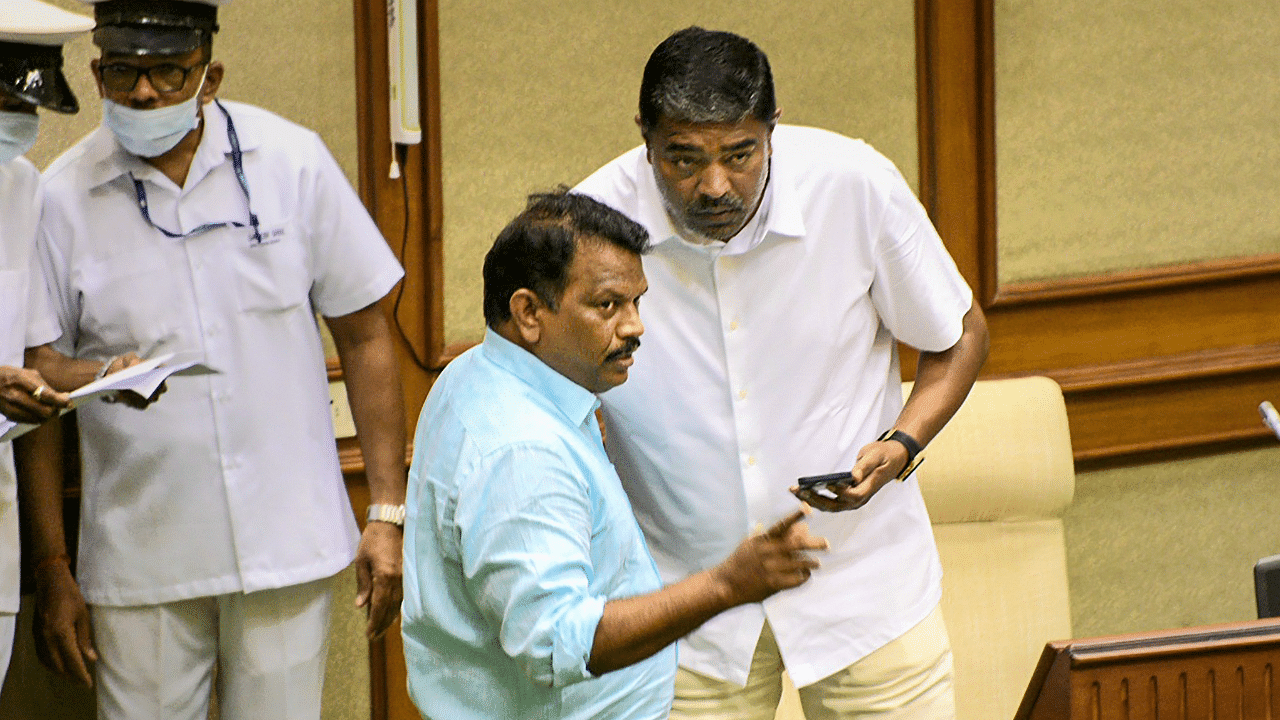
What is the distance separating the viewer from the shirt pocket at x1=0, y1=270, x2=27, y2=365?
259 centimetres

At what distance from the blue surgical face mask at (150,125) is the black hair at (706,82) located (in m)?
0.84

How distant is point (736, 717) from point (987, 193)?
176 centimetres

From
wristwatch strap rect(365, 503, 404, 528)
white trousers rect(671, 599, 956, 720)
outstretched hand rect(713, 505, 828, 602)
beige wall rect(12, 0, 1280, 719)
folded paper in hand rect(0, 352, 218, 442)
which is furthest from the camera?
beige wall rect(12, 0, 1280, 719)

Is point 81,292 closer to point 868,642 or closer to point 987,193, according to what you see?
point 868,642

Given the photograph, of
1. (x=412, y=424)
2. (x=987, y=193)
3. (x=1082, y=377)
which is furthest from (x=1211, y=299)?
(x=412, y=424)

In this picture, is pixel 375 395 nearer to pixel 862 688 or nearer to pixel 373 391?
pixel 373 391

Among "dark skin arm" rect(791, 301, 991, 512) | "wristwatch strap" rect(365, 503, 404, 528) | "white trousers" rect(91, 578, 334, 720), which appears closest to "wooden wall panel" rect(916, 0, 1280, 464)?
"dark skin arm" rect(791, 301, 991, 512)

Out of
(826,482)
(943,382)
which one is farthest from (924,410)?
(826,482)

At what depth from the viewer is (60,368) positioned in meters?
2.64

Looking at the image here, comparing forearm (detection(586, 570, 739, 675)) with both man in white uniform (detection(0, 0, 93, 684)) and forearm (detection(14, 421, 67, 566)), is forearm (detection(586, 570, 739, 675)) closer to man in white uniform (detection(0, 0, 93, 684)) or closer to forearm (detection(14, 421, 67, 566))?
man in white uniform (detection(0, 0, 93, 684))

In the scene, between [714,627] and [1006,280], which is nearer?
[714,627]

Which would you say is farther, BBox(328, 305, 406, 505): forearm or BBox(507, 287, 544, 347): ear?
BBox(328, 305, 406, 505): forearm

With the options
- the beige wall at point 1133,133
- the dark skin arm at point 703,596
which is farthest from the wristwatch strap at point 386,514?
the beige wall at point 1133,133

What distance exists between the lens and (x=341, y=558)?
2.89 meters
